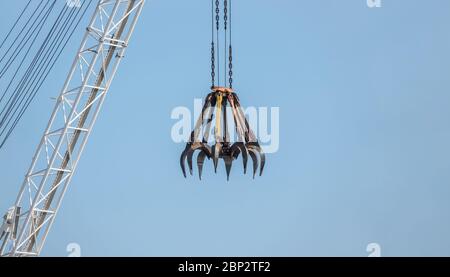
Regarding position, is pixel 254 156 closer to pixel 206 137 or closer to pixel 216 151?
pixel 216 151

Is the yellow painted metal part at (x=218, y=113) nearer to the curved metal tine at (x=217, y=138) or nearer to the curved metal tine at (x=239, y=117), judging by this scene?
the curved metal tine at (x=217, y=138)

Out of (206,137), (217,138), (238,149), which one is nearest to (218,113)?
(217,138)

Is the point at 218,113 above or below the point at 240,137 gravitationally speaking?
above

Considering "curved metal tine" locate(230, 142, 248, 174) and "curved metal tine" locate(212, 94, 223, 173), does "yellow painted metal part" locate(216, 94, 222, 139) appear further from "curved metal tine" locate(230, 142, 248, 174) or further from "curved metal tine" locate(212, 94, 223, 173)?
"curved metal tine" locate(230, 142, 248, 174)

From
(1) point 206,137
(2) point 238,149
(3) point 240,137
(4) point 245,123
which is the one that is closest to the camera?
(2) point 238,149

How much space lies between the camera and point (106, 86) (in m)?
69.2

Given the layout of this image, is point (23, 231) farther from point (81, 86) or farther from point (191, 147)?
point (191, 147)

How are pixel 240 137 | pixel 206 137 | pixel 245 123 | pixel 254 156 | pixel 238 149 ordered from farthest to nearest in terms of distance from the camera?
pixel 245 123 < pixel 254 156 < pixel 240 137 < pixel 206 137 < pixel 238 149

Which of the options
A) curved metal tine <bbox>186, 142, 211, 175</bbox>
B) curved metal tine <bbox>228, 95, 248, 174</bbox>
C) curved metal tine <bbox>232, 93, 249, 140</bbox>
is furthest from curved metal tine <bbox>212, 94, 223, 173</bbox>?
curved metal tine <bbox>232, 93, 249, 140</bbox>

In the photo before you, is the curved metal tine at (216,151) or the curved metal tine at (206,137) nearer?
the curved metal tine at (216,151)

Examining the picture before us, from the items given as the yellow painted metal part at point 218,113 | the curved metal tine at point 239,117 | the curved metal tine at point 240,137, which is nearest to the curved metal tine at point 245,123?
the curved metal tine at point 239,117
